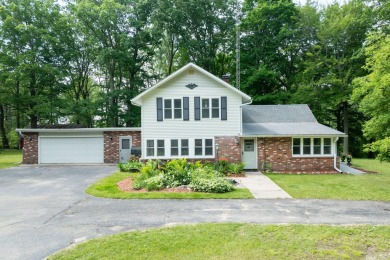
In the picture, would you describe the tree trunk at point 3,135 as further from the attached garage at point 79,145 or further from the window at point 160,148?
the window at point 160,148

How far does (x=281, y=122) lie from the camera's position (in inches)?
698

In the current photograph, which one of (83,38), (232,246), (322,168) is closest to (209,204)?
(232,246)

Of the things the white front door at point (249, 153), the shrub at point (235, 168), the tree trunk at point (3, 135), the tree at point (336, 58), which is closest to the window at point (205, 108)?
the white front door at point (249, 153)

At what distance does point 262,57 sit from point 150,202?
25.0 m

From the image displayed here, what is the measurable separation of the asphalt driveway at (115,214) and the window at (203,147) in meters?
7.37

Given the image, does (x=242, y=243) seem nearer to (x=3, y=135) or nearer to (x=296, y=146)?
(x=296, y=146)

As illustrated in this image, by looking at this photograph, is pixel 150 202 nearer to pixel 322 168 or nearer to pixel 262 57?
pixel 322 168

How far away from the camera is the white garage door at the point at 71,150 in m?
19.8

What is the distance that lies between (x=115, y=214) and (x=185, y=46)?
25405 mm

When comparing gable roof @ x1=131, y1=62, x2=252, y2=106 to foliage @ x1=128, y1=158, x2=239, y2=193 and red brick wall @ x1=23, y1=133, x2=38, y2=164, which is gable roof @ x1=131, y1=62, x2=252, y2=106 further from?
red brick wall @ x1=23, y1=133, x2=38, y2=164

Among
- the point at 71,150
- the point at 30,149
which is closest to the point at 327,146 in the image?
the point at 71,150

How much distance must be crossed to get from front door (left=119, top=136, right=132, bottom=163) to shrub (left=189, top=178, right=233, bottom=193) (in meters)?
10.3

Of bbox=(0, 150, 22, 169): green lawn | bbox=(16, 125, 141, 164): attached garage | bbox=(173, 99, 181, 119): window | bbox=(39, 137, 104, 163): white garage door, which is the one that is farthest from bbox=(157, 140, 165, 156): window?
bbox=(0, 150, 22, 169): green lawn

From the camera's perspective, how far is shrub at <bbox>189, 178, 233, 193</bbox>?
1007cm
